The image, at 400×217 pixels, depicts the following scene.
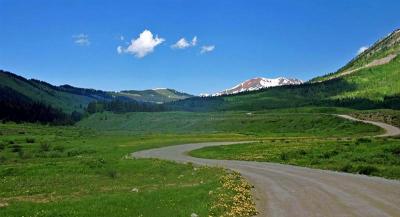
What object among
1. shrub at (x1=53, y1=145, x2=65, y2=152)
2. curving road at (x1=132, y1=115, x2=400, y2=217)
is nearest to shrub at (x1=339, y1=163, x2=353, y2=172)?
curving road at (x1=132, y1=115, x2=400, y2=217)

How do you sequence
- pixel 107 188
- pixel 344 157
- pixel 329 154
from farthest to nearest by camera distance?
pixel 329 154, pixel 344 157, pixel 107 188

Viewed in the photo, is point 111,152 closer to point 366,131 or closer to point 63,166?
point 63,166

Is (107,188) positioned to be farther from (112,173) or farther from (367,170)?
(367,170)

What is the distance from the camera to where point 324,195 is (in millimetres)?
32688

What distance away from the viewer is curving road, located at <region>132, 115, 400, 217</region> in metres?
27.0

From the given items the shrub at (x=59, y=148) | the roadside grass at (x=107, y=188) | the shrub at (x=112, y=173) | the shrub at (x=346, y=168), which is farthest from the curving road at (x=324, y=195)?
the shrub at (x=59, y=148)

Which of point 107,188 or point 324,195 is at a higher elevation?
point 324,195

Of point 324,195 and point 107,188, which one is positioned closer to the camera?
point 324,195

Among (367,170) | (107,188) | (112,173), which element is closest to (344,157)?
(367,170)

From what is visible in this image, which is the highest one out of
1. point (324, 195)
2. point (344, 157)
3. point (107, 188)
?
point (344, 157)

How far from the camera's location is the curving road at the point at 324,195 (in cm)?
2697

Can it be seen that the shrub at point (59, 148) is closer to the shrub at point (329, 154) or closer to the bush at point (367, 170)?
the shrub at point (329, 154)

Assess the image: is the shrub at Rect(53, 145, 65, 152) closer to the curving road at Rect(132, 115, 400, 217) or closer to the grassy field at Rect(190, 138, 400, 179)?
the grassy field at Rect(190, 138, 400, 179)

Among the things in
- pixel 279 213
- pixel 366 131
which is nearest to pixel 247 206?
pixel 279 213
